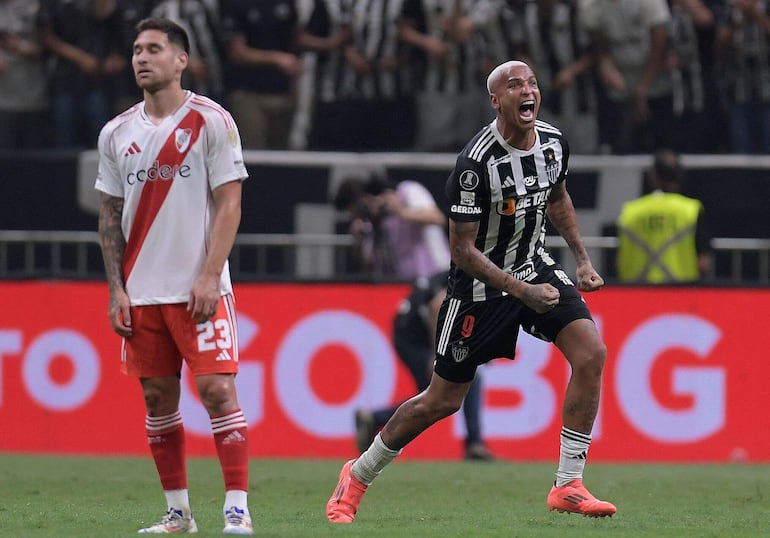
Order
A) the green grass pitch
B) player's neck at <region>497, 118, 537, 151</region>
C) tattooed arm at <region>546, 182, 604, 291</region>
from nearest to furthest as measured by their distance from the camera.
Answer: the green grass pitch → player's neck at <region>497, 118, 537, 151</region> → tattooed arm at <region>546, 182, 604, 291</region>

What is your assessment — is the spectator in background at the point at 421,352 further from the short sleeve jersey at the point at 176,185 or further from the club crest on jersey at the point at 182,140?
the club crest on jersey at the point at 182,140

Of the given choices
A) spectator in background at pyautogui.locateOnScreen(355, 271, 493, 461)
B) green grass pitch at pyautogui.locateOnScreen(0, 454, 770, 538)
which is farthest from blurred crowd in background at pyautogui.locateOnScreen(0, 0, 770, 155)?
green grass pitch at pyautogui.locateOnScreen(0, 454, 770, 538)

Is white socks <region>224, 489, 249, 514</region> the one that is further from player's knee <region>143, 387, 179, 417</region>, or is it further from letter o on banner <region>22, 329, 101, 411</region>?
letter o on banner <region>22, 329, 101, 411</region>

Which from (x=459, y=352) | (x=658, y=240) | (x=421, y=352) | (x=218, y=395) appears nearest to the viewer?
(x=218, y=395)

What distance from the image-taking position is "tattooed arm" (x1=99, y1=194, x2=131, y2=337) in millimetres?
7039

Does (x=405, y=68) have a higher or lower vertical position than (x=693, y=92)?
higher

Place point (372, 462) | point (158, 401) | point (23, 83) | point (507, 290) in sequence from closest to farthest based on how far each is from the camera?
point (158, 401), point (507, 290), point (372, 462), point (23, 83)

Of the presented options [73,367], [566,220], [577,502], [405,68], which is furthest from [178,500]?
[405,68]

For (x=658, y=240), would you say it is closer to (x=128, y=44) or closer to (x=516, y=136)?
(x=128, y=44)

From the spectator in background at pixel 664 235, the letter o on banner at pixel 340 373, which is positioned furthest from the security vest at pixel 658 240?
the letter o on banner at pixel 340 373

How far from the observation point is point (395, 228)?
13703mm

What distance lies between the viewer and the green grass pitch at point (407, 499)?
7.49 meters

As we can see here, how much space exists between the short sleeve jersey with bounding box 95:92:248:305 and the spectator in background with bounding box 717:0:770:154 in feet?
31.0

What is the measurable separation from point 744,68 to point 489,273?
8.59 meters
